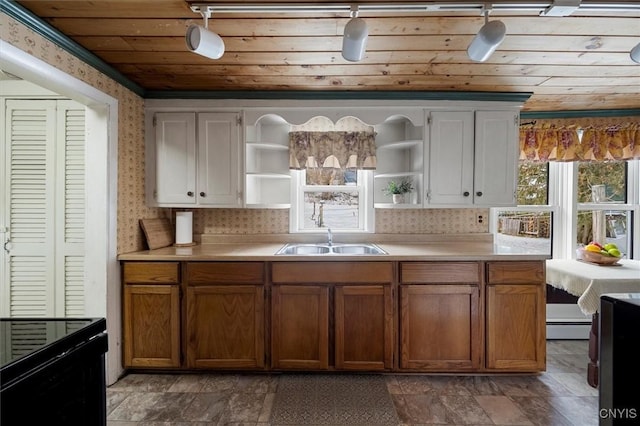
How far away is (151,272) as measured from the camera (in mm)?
2424

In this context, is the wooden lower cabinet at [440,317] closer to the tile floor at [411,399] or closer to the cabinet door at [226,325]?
the tile floor at [411,399]

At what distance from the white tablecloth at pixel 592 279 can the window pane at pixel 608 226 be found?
0.44 meters

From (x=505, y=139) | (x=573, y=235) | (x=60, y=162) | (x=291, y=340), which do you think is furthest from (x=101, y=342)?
(x=573, y=235)

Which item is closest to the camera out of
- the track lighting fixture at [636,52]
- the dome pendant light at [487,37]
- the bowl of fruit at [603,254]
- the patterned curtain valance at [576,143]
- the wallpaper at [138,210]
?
the dome pendant light at [487,37]

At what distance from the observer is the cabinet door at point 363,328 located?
2396mm

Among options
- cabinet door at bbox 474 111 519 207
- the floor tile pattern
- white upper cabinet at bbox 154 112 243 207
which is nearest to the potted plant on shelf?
cabinet door at bbox 474 111 519 207

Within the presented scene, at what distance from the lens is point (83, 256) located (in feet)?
8.23

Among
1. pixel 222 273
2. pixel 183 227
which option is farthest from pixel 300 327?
pixel 183 227

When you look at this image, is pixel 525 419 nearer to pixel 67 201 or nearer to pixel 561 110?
pixel 561 110

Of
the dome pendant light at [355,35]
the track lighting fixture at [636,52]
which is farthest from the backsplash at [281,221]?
the dome pendant light at [355,35]

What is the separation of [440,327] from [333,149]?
1672 millimetres

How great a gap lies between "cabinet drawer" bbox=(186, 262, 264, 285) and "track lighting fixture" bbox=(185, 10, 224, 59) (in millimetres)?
1392

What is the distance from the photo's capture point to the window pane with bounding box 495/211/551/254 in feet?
10.6

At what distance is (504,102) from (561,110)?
914 millimetres
